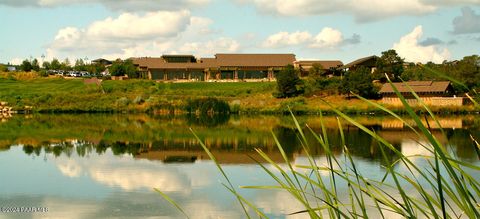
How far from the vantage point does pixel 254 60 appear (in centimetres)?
8806

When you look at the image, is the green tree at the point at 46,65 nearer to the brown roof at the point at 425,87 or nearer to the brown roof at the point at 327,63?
the brown roof at the point at 327,63

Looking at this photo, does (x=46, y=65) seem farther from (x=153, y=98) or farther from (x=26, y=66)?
(x=153, y=98)

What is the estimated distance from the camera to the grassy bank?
6196 centimetres

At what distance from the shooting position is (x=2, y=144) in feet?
109

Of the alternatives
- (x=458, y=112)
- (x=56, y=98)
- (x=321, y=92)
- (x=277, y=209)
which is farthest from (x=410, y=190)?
(x=56, y=98)

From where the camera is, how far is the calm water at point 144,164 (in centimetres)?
1647

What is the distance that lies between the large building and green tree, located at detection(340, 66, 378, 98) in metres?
22.0

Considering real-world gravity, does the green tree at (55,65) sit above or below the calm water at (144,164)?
above

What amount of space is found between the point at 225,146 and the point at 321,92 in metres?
36.2

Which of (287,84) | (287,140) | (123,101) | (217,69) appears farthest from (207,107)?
(287,140)


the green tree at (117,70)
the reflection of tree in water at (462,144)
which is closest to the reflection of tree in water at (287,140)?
the reflection of tree in water at (462,144)

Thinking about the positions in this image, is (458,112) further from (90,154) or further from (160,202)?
(160,202)

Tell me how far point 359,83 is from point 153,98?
21572 mm

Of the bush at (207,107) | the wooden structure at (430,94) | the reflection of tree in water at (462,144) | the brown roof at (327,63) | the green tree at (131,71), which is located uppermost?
the brown roof at (327,63)
